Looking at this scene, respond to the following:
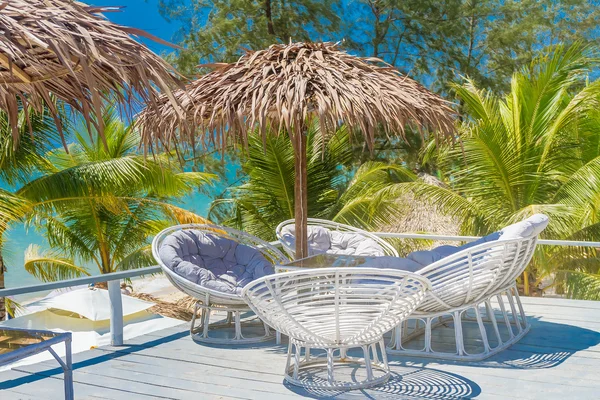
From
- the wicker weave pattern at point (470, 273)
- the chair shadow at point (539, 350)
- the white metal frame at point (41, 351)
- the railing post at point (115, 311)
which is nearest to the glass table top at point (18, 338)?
the white metal frame at point (41, 351)

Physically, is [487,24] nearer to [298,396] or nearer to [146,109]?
[146,109]

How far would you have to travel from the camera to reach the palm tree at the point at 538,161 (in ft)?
32.9

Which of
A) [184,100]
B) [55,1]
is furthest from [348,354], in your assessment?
[55,1]

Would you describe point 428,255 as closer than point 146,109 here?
Yes

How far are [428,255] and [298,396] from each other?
4.63 ft

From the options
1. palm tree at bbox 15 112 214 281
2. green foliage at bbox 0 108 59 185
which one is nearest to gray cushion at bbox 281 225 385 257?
palm tree at bbox 15 112 214 281

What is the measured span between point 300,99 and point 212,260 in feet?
5.17

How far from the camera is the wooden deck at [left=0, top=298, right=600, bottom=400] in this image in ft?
12.5

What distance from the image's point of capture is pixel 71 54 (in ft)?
9.30

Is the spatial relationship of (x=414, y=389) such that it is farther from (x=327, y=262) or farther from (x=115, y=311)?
(x=115, y=311)

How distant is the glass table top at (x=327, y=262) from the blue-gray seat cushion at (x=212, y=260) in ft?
1.48

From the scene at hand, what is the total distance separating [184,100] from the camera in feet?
16.9

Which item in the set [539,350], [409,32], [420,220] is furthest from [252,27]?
[539,350]

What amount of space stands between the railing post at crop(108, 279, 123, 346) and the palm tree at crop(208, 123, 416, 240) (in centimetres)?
733
